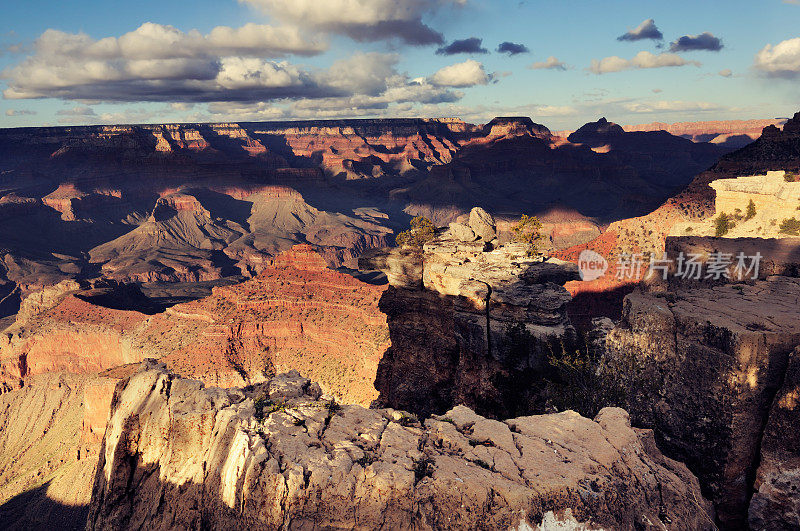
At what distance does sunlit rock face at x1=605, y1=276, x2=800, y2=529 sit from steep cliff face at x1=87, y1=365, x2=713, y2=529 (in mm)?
4440

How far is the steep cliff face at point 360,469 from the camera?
9039mm

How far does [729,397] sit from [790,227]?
26928 millimetres

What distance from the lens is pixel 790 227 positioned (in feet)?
110

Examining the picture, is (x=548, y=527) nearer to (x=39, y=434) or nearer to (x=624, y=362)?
(x=624, y=362)

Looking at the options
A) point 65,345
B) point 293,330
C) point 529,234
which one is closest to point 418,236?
point 529,234

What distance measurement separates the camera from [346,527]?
870 cm

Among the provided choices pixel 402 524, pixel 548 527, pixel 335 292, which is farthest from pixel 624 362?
pixel 335 292

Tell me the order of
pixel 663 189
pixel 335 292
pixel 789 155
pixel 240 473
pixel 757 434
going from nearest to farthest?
pixel 240 473 < pixel 757 434 < pixel 335 292 < pixel 789 155 < pixel 663 189

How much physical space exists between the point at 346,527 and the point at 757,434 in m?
14.1

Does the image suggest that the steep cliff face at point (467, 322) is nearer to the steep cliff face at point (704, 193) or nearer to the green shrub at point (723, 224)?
the green shrub at point (723, 224)

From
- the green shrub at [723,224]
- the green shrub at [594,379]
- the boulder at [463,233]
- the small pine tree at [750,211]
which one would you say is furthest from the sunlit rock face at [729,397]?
the small pine tree at [750,211]

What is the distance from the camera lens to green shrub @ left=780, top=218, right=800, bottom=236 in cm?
3291

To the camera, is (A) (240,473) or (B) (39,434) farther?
(B) (39,434)
